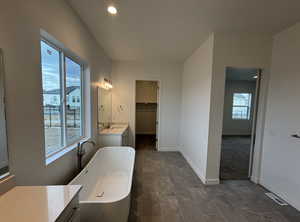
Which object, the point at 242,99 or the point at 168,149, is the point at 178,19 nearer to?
the point at 168,149

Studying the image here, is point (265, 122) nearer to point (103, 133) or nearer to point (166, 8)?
point (166, 8)

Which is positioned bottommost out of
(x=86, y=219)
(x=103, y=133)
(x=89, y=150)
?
(x=86, y=219)

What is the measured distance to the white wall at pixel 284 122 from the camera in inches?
82.7

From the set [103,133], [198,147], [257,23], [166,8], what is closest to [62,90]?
[103,133]

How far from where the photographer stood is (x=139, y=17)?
2.05 meters

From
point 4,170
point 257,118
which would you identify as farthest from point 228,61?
point 4,170

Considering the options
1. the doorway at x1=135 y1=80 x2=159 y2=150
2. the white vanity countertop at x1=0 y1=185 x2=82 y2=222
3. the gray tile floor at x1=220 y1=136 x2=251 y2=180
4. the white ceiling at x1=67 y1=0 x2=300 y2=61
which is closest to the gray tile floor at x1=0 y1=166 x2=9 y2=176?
the white vanity countertop at x1=0 y1=185 x2=82 y2=222

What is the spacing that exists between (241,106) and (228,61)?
5374 mm

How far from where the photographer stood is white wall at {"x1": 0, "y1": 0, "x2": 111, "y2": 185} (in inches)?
40.8

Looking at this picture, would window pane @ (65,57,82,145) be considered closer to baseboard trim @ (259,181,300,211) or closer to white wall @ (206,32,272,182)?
white wall @ (206,32,272,182)

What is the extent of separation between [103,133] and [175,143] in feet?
7.62

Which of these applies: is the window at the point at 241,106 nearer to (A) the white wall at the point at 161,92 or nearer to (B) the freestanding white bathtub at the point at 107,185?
(A) the white wall at the point at 161,92

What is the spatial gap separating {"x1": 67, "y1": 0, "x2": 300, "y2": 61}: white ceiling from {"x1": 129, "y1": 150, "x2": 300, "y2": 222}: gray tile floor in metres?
2.76

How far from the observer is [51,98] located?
1727 mm
